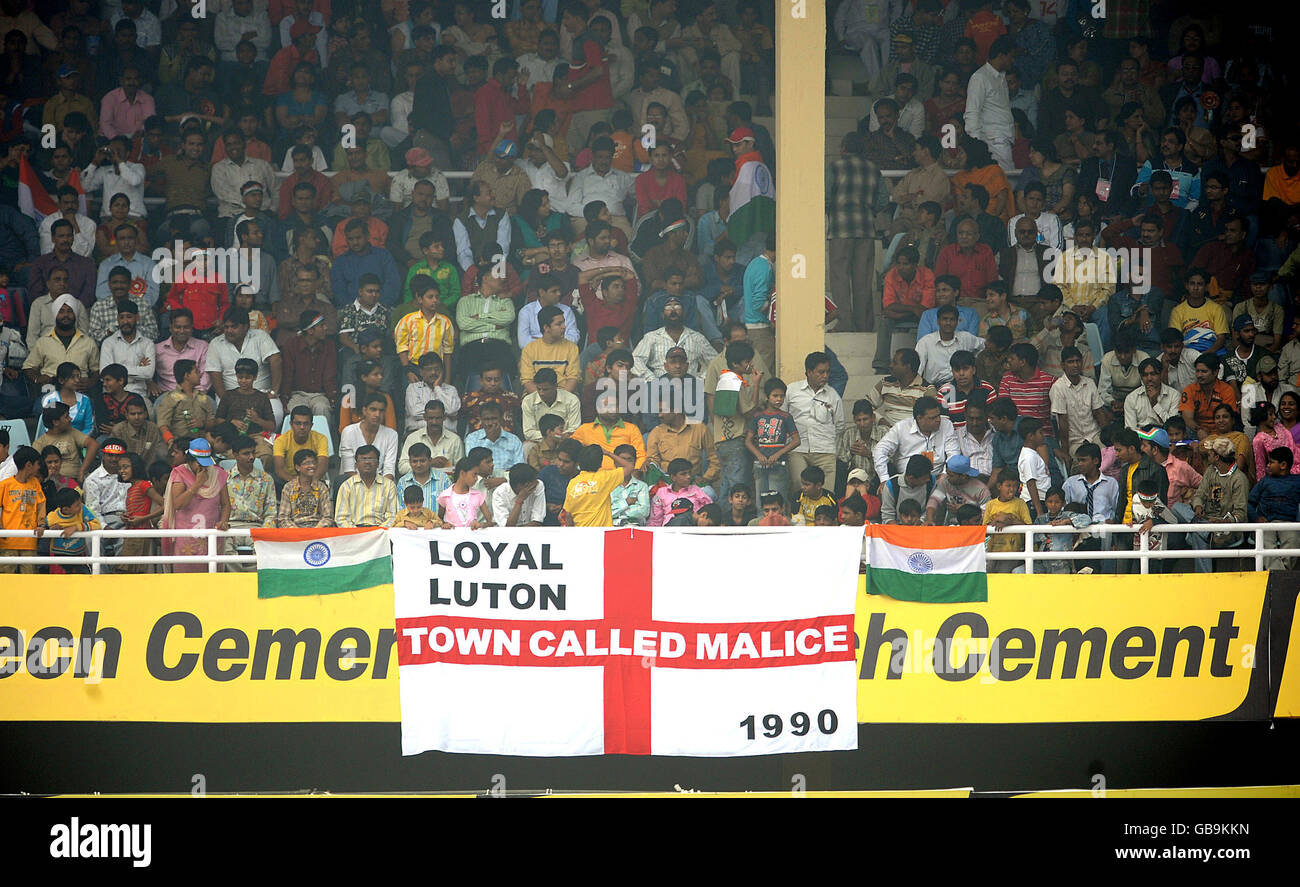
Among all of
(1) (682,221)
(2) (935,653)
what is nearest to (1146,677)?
(2) (935,653)

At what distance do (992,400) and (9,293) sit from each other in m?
8.36

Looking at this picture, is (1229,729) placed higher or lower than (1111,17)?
lower

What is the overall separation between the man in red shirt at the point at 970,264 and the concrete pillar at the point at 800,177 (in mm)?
2177

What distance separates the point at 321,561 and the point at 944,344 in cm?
558

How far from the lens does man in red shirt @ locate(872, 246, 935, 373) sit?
1248 centimetres

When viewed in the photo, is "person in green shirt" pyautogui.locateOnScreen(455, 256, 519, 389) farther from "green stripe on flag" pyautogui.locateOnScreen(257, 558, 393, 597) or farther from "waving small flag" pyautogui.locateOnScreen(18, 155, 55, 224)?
"waving small flag" pyautogui.locateOnScreen(18, 155, 55, 224)

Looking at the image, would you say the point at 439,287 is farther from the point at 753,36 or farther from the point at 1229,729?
the point at 1229,729

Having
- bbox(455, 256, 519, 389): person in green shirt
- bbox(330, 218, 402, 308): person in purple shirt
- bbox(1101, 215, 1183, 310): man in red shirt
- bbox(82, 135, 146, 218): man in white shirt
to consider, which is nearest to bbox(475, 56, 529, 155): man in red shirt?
bbox(330, 218, 402, 308): person in purple shirt

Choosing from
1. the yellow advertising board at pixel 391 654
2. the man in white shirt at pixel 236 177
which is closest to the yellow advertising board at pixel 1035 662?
the yellow advertising board at pixel 391 654

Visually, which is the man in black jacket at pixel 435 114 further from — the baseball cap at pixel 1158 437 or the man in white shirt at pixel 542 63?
the baseball cap at pixel 1158 437

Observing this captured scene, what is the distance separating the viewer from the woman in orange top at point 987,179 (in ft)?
43.1
